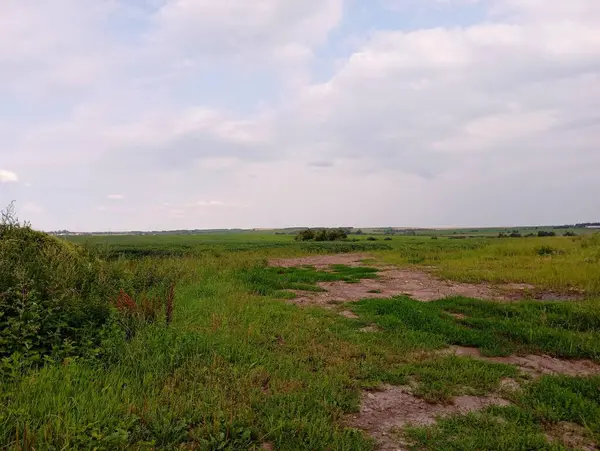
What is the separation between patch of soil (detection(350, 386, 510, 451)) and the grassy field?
15cm

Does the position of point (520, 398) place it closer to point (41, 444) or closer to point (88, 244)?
point (41, 444)

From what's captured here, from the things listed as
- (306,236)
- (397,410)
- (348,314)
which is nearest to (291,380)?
(397,410)

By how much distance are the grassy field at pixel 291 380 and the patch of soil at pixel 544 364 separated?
231 millimetres

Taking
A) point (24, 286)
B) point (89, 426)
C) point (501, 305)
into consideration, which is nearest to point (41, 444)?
point (89, 426)

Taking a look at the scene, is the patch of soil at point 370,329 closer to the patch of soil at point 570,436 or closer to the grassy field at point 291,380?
the grassy field at point 291,380

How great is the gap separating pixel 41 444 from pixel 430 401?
4.15 meters

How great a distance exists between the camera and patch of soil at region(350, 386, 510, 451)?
394 centimetres

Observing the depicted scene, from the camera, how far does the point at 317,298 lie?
11.1 m

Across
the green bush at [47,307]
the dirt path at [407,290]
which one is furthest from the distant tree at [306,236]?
the green bush at [47,307]

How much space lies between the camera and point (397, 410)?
4387 millimetres

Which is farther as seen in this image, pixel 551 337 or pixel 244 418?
pixel 551 337

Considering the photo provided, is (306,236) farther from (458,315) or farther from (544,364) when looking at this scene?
(544,364)

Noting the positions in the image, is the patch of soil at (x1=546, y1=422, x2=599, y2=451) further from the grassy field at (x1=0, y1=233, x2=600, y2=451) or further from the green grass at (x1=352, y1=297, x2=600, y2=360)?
the green grass at (x1=352, y1=297, x2=600, y2=360)

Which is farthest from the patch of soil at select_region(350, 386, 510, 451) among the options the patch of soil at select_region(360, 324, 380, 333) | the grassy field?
the patch of soil at select_region(360, 324, 380, 333)
